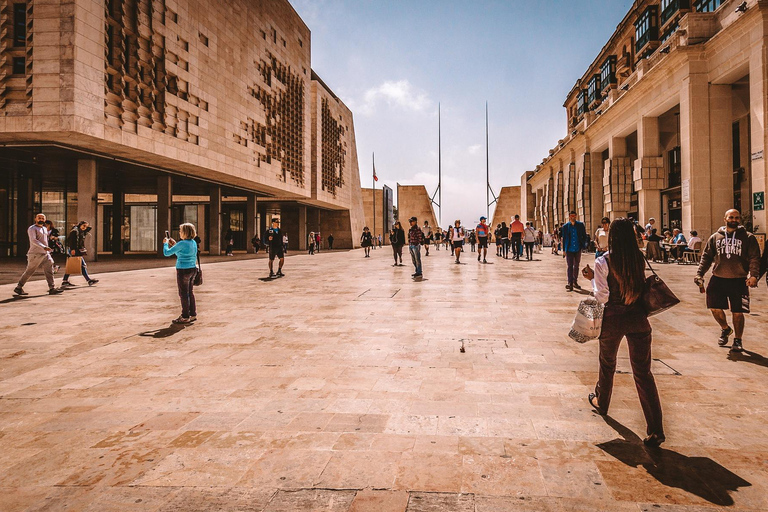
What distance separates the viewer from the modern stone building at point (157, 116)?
16.5 m

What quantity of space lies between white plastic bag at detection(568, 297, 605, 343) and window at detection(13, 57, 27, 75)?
2124cm

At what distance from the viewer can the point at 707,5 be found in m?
22.7

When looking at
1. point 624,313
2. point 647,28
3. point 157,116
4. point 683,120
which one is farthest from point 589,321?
point 647,28

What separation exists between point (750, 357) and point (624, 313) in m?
2.76

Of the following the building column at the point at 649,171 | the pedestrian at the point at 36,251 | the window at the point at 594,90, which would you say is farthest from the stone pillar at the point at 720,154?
the pedestrian at the point at 36,251

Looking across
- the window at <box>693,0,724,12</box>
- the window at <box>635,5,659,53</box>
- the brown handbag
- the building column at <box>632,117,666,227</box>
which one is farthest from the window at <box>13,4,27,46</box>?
the window at <box>635,5,659,53</box>

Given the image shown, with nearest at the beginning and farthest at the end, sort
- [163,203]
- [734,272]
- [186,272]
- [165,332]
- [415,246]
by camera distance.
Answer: [734,272]
[165,332]
[186,272]
[415,246]
[163,203]

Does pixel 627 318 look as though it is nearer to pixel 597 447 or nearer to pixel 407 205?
pixel 597 447

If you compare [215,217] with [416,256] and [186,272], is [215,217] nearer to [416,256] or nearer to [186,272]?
[416,256]

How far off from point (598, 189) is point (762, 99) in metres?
18.2

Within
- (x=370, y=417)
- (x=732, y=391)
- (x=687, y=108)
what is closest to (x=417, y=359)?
(x=370, y=417)

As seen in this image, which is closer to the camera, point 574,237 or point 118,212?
point 574,237

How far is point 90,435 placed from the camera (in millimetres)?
2893

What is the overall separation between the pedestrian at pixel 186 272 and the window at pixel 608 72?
120ft
